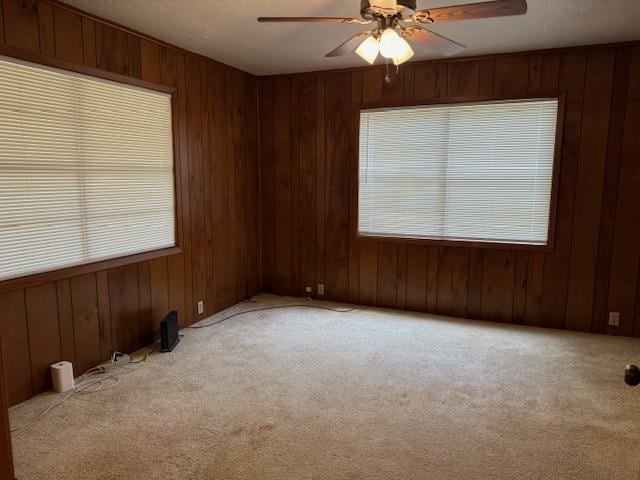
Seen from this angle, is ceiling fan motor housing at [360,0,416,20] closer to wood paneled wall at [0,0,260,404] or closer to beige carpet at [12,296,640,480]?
wood paneled wall at [0,0,260,404]

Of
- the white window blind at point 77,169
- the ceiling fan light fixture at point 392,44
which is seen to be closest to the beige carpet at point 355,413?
the white window blind at point 77,169

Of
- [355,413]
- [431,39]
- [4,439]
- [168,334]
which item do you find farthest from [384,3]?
[168,334]

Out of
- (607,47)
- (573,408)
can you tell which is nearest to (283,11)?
(607,47)

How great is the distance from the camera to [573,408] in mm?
2602

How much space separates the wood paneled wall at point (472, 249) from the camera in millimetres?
3635

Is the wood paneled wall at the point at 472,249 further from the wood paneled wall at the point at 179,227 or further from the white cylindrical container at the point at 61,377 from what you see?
the white cylindrical container at the point at 61,377

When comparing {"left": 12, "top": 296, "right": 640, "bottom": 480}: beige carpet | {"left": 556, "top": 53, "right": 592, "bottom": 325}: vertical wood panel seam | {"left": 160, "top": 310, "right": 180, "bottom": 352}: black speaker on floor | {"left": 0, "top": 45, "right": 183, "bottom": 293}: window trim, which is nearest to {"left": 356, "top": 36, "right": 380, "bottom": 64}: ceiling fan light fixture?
{"left": 0, "top": 45, "right": 183, "bottom": 293}: window trim

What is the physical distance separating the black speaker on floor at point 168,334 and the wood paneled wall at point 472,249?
1684 millimetres

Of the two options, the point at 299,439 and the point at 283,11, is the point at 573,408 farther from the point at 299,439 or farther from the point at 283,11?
the point at 283,11

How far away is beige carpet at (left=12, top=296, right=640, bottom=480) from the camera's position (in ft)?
6.93

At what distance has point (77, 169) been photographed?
2.92 m

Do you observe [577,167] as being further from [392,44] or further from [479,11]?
[392,44]

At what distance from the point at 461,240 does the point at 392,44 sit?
7.93 feet

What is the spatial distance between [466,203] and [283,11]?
2.35m
